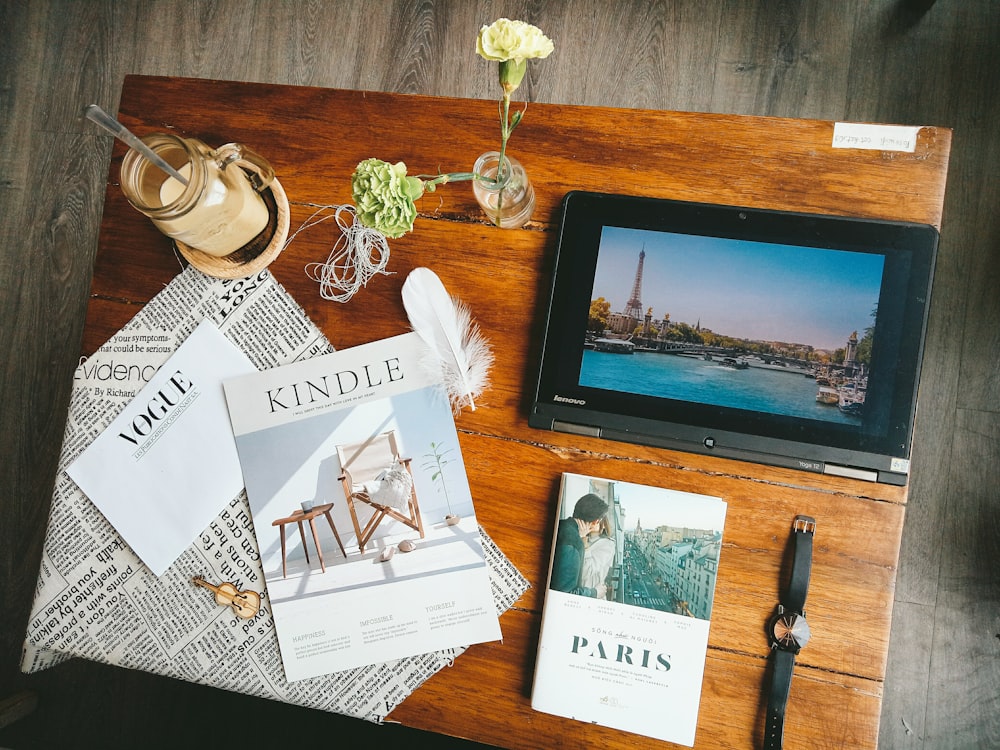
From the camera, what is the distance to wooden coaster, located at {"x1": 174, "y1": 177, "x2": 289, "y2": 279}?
93 centimetres

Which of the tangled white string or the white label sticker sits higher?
the white label sticker

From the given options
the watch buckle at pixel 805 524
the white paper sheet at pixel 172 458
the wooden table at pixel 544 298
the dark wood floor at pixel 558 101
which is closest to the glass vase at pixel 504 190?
the wooden table at pixel 544 298

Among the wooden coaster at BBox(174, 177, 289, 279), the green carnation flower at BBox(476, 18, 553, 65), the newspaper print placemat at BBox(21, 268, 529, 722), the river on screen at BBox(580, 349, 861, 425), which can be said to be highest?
the green carnation flower at BBox(476, 18, 553, 65)

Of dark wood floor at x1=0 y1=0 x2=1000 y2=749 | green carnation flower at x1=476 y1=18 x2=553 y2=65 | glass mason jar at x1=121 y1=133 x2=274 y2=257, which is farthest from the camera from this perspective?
dark wood floor at x1=0 y1=0 x2=1000 y2=749

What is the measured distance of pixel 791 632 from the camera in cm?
80

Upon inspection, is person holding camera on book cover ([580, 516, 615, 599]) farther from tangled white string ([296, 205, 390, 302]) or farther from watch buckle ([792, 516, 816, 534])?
tangled white string ([296, 205, 390, 302])

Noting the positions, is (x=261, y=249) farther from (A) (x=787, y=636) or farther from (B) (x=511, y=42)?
(A) (x=787, y=636)

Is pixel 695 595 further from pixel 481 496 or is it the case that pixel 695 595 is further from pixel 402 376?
pixel 402 376

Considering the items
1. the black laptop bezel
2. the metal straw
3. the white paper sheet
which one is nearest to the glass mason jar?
the metal straw

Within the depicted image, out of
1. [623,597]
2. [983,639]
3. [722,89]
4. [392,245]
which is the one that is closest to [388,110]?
[392,245]

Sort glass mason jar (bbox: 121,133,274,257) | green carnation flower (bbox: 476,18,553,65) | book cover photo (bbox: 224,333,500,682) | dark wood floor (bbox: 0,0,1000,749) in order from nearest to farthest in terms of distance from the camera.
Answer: green carnation flower (bbox: 476,18,553,65), glass mason jar (bbox: 121,133,274,257), book cover photo (bbox: 224,333,500,682), dark wood floor (bbox: 0,0,1000,749)

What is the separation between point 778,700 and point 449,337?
62 centimetres

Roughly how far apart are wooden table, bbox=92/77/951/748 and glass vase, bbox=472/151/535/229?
0.10 ft

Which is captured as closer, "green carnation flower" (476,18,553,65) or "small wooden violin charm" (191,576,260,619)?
"green carnation flower" (476,18,553,65)
